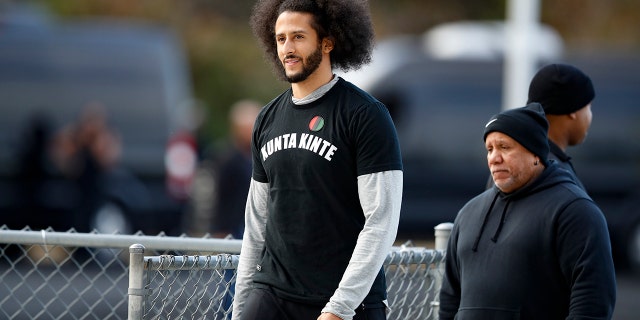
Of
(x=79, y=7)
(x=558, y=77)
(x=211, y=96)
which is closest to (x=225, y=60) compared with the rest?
(x=211, y=96)

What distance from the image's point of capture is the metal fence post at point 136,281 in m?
4.06

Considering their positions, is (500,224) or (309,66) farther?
(500,224)

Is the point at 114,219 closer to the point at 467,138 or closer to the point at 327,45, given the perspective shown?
the point at 467,138

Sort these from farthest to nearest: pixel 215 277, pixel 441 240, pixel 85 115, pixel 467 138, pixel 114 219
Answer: pixel 467 138 < pixel 114 219 < pixel 85 115 < pixel 441 240 < pixel 215 277

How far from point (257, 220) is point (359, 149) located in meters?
0.57

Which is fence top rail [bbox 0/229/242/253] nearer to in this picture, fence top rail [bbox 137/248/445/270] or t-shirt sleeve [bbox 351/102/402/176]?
fence top rail [bbox 137/248/445/270]

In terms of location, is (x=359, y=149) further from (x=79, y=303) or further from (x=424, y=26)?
(x=424, y=26)

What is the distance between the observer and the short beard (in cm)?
411

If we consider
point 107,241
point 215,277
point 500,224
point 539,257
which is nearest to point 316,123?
point 500,224

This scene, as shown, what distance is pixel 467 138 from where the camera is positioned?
1633 cm

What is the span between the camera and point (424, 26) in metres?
29.7

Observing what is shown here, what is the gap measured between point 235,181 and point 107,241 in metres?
5.22

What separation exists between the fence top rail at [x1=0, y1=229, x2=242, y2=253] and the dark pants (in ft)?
2.36

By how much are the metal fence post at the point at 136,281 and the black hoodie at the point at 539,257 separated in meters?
1.16
